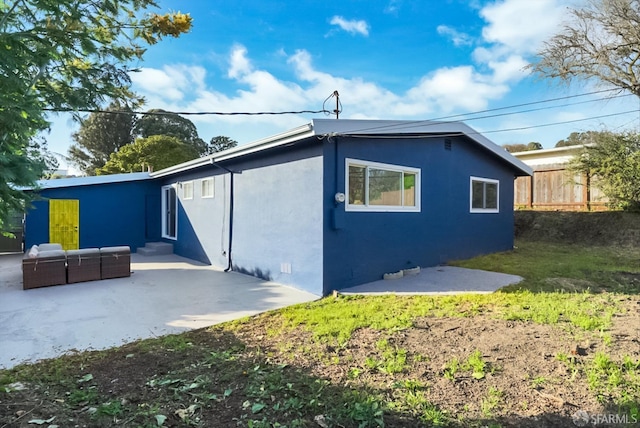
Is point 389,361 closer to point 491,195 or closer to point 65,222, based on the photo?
point 491,195

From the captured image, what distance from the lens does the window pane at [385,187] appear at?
6863mm

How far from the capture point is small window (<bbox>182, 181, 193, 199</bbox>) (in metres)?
10.8

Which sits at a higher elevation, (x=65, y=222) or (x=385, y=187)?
(x=385, y=187)

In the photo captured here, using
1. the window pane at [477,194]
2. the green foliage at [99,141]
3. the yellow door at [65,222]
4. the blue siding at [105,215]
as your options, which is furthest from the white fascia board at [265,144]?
the green foliage at [99,141]

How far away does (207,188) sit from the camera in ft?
32.3

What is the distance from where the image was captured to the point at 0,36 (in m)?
2.38

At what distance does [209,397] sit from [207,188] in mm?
7727

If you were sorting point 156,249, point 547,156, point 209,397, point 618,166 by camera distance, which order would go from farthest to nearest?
1. point 547,156
2. point 618,166
3. point 156,249
4. point 209,397

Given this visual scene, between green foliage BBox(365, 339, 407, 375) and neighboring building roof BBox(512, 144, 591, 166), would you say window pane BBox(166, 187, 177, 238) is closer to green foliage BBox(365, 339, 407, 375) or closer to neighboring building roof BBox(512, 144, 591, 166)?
green foliage BBox(365, 339, 407, 375)

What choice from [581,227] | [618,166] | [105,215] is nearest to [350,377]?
[105,215]

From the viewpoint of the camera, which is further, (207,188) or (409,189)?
(207,188)

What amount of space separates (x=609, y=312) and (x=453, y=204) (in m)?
4.45

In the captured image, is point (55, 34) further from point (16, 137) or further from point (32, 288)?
point (32, 288)

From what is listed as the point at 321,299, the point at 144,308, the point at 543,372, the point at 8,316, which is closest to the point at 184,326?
the point at 144,308
